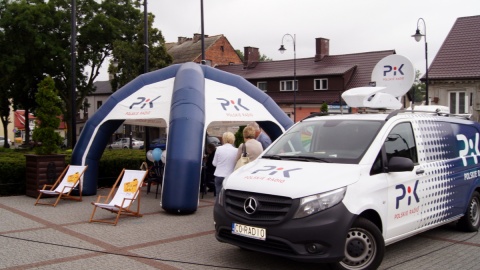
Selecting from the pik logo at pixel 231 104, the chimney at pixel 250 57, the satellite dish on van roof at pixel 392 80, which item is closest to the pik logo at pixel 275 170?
the satellite dish on van roof at pixel 392 80

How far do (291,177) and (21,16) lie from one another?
31680 mm

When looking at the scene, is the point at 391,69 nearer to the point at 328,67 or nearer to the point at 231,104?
the point at 231,104

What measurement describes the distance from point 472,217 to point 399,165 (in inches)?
133

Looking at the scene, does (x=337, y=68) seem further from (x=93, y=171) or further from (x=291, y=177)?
(x=291, y=177)

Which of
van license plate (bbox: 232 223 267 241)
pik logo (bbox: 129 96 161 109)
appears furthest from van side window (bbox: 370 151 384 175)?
pik logo (bbox: 129 96 161 109)

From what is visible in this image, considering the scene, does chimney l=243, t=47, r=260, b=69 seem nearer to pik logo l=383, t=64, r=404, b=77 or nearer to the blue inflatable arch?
the blue inflatable arch

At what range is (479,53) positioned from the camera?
1341 inches

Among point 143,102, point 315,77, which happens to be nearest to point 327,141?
point 143,102

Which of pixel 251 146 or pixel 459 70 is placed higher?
pixel 459 70

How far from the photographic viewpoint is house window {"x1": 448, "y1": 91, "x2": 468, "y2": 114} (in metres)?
34.1

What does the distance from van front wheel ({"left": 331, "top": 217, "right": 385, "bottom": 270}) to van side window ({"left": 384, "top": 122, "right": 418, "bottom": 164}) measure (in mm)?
1147

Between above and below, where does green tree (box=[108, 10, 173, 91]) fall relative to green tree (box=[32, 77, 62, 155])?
above

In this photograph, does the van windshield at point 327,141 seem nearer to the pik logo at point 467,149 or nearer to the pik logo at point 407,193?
the pik logo at point 407,193

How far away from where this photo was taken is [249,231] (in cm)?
619
